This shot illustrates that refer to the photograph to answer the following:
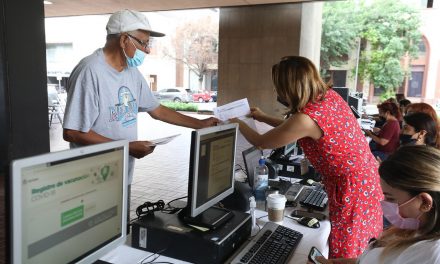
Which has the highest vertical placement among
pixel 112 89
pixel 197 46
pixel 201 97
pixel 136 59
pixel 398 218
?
pixel 197 46

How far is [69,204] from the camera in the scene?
96cm

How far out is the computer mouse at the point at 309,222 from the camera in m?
1.82

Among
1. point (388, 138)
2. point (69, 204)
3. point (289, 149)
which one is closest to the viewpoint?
point (69, 204)

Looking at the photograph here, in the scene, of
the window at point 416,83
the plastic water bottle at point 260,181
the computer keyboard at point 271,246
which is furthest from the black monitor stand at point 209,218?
the window at point 416,83

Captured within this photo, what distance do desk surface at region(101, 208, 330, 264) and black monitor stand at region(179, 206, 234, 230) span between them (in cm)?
15

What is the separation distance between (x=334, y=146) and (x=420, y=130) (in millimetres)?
2144

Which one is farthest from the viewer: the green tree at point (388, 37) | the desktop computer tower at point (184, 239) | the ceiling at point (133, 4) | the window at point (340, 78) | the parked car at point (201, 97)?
the parked car at point (201, 97)

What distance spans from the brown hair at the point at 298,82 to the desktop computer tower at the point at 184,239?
23.9 inches

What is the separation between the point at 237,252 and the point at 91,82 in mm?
1038

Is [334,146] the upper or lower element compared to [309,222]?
upper

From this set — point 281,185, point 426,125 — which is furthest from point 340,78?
point 281,185

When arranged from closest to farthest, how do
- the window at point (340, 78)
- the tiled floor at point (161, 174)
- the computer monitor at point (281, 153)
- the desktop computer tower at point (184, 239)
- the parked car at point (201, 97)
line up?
the desktop computer tower at point (184, 239) < the computer monitor at point (281, 153) < the tiled floor at point (161, 174) < the window at point (340, 78) < the parked car at point (201, 97)

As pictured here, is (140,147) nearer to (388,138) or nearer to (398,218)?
(398,218)

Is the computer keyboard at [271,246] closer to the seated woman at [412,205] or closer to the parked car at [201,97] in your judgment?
the seated woman at [412,205]
